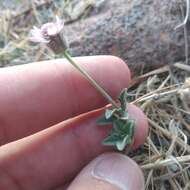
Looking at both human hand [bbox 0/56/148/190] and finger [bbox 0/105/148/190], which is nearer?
human hand [bbox 0/56/148/190]

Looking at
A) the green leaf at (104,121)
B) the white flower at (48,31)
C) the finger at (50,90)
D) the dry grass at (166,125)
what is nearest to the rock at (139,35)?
the dry grass at (166,125)

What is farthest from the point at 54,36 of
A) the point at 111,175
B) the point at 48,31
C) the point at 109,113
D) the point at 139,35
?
the point at 139,35

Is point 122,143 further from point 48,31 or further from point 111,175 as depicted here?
point 48,31

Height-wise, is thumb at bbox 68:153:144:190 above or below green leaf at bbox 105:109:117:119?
below

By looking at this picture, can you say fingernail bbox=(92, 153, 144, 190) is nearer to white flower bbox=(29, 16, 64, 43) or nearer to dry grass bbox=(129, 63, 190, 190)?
dry grass bbox=(129, 63, 190, 190)

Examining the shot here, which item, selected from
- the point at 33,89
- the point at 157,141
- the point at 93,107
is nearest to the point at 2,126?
the point at 33,89

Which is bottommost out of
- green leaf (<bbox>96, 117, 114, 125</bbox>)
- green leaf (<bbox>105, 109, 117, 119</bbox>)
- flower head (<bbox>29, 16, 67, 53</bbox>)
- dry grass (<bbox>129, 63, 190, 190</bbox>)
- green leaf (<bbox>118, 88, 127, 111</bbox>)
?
dry grass (<bbox>129, 63, 190, 190</bbox>)

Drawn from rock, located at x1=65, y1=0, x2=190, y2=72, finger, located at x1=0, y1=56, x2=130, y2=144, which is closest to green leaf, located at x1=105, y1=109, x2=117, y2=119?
finger, located at x1=0, y1=56, x2=130, y2=144

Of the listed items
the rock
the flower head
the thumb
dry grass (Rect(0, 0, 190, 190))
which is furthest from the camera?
the rock
